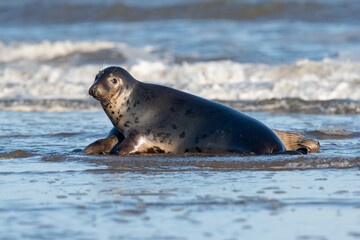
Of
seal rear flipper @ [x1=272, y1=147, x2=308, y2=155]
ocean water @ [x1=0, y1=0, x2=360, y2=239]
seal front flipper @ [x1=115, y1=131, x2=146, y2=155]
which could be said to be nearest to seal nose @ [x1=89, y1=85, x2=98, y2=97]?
ocean water @ [x1=0, y1=0, x2=360, y2=239]

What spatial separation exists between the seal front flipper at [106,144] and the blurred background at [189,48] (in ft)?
14.0

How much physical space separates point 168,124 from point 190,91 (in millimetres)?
6106

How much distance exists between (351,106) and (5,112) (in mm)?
4768

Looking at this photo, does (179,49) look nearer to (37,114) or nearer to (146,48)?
(146,48)

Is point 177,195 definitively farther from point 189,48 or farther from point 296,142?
point 189,48

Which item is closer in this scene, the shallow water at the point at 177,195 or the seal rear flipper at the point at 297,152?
the shallow water at the point at 177,195

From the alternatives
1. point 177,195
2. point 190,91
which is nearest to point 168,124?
point 177,195

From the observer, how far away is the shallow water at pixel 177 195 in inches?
159

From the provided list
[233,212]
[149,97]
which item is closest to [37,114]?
[149,97]

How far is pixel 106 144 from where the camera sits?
6930mm

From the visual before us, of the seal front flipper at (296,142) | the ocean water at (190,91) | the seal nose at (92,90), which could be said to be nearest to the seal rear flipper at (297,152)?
the ocean water at (190,91)

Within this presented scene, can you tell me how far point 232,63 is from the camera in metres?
15.7

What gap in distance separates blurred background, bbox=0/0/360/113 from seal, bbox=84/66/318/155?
4039 millimetres

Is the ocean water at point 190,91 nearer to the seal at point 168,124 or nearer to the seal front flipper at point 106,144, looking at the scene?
the seal front flipper at point 106,144
